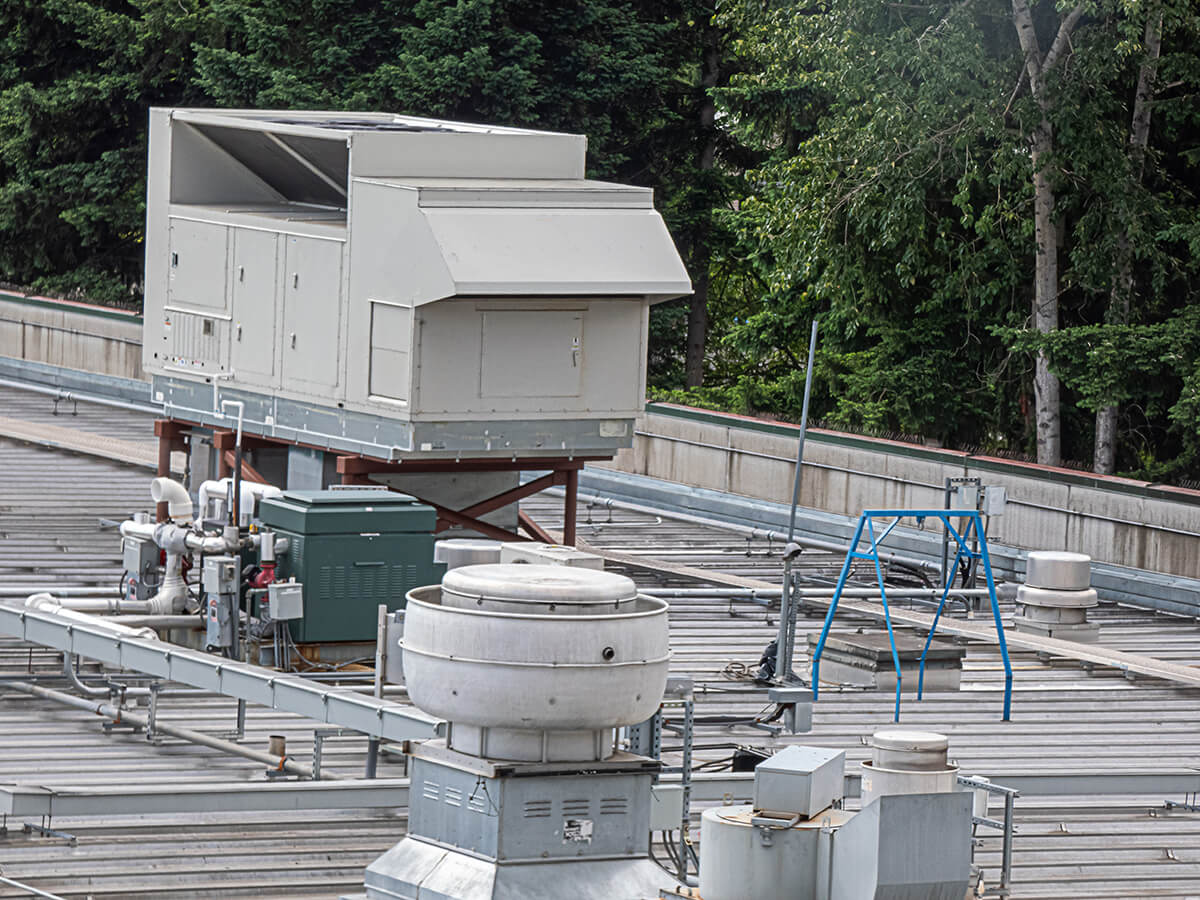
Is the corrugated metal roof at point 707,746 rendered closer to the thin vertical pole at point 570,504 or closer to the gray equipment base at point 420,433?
the thin vertical pole at point 570,504

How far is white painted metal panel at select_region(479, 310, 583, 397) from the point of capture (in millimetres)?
17672

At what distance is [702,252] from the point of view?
4253 cm

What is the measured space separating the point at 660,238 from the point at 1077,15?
12.0 m

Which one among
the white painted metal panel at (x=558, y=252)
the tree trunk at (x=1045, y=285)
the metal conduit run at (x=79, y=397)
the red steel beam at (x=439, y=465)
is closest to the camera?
the white painted metal panel at (x=558, y=252)

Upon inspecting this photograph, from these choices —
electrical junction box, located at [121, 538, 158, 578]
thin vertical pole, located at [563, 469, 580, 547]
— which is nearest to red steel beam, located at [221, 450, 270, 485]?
thin vertical pole, located at [563, 469, 580, 547]

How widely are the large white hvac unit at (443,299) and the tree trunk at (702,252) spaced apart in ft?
74.4

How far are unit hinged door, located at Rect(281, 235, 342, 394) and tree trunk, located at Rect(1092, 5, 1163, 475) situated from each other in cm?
1285

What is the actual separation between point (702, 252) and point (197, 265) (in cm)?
2335

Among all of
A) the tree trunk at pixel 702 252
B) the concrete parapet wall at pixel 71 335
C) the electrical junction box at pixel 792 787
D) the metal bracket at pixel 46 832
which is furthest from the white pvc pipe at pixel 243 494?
the tree trunk at pixel 702 252

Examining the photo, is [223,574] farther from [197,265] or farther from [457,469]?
[197,265]

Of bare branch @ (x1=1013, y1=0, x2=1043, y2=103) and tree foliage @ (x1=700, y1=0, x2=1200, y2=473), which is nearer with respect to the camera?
tree foliage @ (x1=700, y1=0, x2=1200, y2=473)

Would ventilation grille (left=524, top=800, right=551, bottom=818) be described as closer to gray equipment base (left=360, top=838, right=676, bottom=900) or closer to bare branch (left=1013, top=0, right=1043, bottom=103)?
gray equipment base (left=360, top=838, right=676, bottom=900)

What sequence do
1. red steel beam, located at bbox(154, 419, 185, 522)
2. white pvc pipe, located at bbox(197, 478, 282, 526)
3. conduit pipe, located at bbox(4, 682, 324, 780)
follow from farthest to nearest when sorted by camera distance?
red steel beam, located at bbox(154, 419, 185, 522) → white pvc pipe, located at bbox(197, 478, 282, 526) → conduit pipe, located at bbox(4, 682, 324, 780)

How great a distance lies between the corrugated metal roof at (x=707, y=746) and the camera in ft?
35.6
